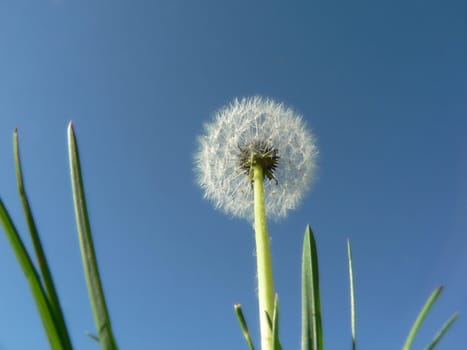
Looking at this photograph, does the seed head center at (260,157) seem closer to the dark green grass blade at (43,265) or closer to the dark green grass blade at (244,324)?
the dark green grass blade at (244,324)

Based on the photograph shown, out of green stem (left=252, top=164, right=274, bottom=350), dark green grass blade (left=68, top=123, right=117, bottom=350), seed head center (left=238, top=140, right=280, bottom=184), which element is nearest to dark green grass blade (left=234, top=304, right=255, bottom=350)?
green stem (left=252, top=164, right=274, bottom=350)

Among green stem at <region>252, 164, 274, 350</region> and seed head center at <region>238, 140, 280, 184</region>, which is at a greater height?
seed head center at <region>238, 140, 280, 184</region>

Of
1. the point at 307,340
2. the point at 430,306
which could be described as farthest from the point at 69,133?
the point at 430,306

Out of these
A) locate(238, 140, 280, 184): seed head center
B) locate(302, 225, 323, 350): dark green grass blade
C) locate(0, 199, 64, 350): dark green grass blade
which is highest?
locate(238, 140, 280, 184): seed head center

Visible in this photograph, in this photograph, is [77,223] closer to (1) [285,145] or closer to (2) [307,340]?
(2) [307,340]

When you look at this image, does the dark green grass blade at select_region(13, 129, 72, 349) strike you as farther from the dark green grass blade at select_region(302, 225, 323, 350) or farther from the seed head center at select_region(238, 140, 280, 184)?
the seed head center at select_region(238, 140, 280, 184)

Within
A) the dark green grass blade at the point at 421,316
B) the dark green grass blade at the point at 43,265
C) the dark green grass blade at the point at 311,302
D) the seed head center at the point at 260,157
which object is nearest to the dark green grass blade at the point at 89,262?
the dark green grass blade at the point at 43,265

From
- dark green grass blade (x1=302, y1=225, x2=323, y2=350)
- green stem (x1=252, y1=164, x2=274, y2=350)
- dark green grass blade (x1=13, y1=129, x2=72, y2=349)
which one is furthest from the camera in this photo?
green stem (x1=252, y1=164, x2=274, y2=350)
